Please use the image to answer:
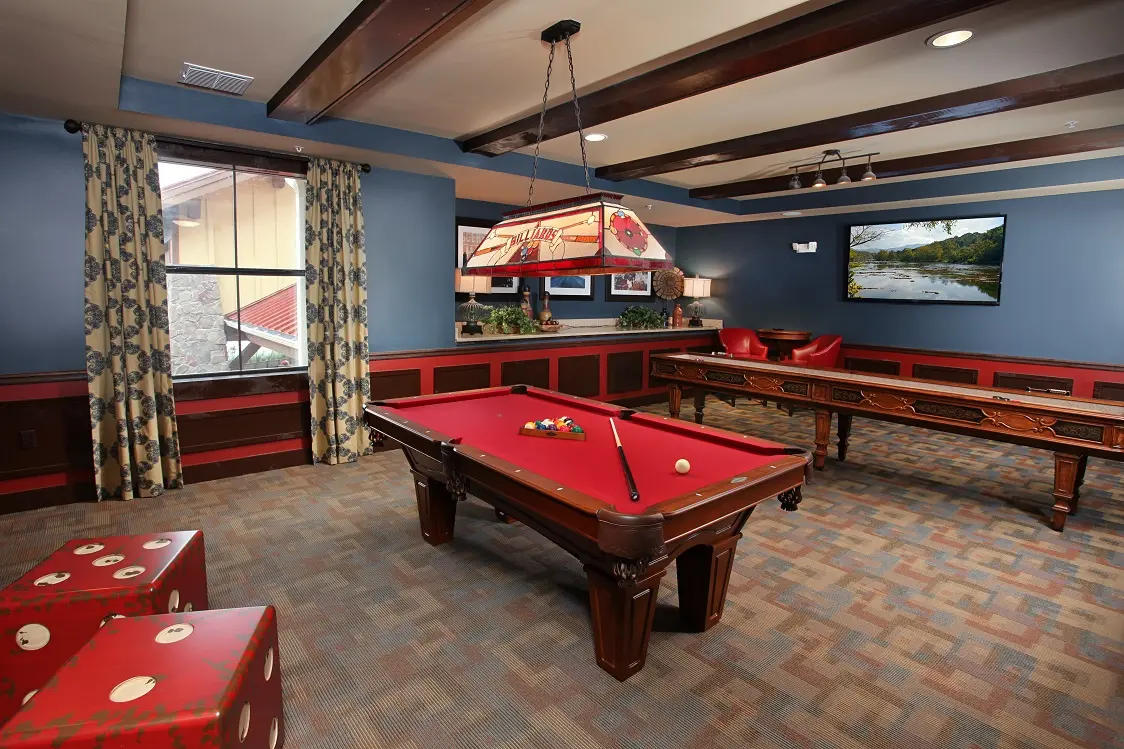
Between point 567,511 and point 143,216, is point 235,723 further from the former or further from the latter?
Result: point 143,216

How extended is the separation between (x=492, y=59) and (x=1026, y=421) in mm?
3739

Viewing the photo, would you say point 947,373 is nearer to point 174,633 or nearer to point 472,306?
point 472,306

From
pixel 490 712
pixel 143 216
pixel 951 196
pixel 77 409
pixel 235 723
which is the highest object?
pixel 951 196

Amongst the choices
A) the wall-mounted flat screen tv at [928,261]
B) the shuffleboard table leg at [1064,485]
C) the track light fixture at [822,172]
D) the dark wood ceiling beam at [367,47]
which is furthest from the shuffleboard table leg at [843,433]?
the dark wood ceiling beam at [367,47]

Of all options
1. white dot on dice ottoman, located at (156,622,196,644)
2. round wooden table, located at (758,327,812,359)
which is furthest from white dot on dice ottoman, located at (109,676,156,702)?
round wooden table, located at (758,327,812,359)

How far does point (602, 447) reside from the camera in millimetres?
2611

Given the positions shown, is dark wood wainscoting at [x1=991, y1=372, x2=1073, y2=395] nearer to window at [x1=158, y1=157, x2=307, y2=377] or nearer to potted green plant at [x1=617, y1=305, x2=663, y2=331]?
potted green plant at [x1=617, y1=305, x2=663, y2=331]

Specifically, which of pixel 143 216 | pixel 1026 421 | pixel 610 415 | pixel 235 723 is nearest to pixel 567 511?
pixel 235 723

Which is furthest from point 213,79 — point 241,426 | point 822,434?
point 822,434

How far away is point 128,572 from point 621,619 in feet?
5.56

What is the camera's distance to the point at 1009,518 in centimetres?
371

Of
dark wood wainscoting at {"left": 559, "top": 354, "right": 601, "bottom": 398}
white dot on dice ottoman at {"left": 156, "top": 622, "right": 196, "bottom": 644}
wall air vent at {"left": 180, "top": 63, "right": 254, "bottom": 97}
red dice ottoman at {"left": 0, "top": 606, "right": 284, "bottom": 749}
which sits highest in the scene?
wall air vent at {"left": 180, "top": 63, "right": 254, "bottom": 97}

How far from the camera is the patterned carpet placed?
194cm

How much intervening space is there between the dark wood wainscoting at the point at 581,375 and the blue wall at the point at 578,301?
3.73 ft
